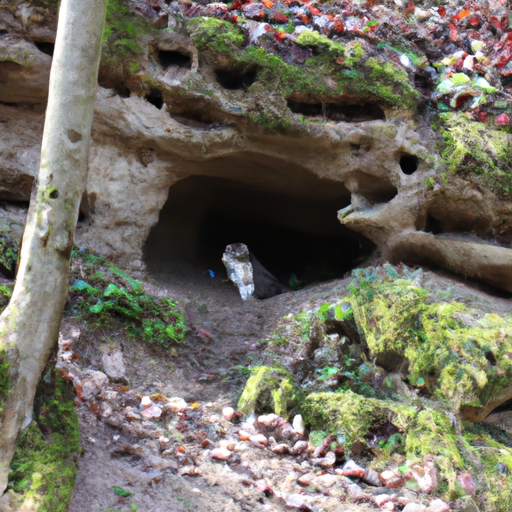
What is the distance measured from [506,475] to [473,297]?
108 inches

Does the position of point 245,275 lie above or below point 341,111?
below

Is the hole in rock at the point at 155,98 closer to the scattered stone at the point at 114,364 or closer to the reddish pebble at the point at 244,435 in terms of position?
the scattered stone at the point at 114,364

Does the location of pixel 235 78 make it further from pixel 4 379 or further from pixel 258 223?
pixel 4 379

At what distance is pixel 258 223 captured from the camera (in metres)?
10.4

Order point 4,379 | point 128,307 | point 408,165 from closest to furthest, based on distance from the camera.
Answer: point 4,379 < point 128,307 < point 408,165

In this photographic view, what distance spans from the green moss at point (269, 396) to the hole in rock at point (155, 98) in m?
4.05

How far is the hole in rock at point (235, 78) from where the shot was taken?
672 cm

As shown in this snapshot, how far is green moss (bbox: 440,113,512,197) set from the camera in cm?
648

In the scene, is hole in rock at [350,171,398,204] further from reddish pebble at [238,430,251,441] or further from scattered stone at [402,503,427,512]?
scattered stone at [402,503,427,512]

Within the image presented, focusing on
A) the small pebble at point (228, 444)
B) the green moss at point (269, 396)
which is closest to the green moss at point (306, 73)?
the green moss at point (269, 396)

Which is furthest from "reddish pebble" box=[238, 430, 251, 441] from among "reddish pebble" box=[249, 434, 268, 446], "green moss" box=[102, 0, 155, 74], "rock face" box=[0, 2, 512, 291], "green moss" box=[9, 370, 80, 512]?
"green moss" box=[102, 0, 155, 74]

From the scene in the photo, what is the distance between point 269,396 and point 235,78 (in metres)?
4.41

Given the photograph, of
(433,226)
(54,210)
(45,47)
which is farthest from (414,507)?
(45,47)

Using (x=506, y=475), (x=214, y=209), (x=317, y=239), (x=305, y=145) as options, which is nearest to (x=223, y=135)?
(x=305, y=145)
